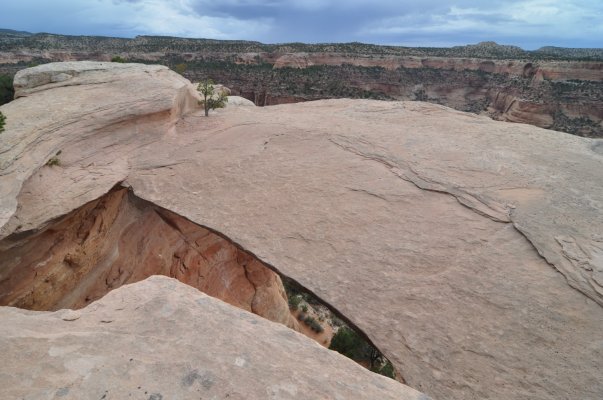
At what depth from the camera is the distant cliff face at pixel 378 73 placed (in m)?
43.8

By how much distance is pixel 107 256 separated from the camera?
831 cm

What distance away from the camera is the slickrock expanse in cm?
392

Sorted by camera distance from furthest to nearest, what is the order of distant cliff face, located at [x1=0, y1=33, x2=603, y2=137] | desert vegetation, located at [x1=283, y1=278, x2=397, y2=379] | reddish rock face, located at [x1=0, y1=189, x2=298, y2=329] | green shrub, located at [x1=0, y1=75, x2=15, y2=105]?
distant cliff face, located at [x1=0, y1=33, x2=603, y2=137], green shrub, located at [x1=0, y1=75, x2=15, y2=105], desert vegetation, located at [x1=283, y1=278, x2=397, y2=379], reddish rock face, located at [x1=0, y1=189, x2=298, y2=329]

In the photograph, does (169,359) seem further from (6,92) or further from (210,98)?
(6,92)

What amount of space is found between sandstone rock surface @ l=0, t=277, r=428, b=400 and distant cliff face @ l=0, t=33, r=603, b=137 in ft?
128

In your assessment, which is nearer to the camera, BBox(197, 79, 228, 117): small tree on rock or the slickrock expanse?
the slickrock expanse

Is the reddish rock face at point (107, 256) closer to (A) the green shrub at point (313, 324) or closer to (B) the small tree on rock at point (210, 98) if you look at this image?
(B) the small tree on rock at point (210, 98)

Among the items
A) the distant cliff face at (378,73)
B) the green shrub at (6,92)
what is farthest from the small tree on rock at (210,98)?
the distant cliff face at (378,73)

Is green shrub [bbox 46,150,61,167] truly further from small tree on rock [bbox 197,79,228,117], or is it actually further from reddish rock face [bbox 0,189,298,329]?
small tree on rock [bbox 197,79,228,117]

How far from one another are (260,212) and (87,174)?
12.3 ft

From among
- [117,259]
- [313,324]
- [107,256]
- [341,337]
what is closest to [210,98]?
[117,259]

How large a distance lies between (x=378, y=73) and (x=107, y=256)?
183 feet

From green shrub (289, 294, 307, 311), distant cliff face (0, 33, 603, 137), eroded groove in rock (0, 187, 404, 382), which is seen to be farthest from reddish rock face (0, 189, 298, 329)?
distant cliff face (0, 33, 603, 137)

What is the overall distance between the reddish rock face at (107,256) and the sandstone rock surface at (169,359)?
3089 mm
